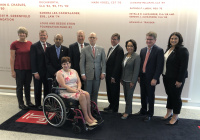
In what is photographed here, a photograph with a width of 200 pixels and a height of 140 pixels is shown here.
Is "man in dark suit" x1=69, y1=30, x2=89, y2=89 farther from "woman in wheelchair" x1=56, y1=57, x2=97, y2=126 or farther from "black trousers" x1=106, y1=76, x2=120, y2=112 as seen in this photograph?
"black trousers" x1=106, y1=76, x2=120, y2=112

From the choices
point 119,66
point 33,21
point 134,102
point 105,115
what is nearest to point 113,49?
point 119,66

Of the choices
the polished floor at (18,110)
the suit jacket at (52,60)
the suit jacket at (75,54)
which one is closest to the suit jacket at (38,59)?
the suit jacket at (52,60)

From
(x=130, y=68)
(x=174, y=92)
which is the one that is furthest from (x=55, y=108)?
(x=174, y=92)

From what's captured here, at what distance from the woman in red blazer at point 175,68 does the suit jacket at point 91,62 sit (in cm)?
113

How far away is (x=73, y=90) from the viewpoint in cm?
276

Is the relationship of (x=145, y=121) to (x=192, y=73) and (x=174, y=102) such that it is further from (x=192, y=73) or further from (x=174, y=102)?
(x=192, y=73)

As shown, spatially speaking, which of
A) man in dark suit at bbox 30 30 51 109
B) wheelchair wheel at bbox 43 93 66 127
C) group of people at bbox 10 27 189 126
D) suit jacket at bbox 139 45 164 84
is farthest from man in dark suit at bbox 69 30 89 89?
suit jacket at bbox 139 45 164 84

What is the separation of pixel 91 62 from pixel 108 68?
→ 365mm

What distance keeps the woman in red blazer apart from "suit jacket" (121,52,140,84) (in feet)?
1.57

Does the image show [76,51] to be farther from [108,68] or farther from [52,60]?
[108,68]

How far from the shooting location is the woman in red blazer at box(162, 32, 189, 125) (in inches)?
106

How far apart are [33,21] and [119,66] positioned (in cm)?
256

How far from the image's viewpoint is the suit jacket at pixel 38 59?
128 inches

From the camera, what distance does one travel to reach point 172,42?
2789mm
